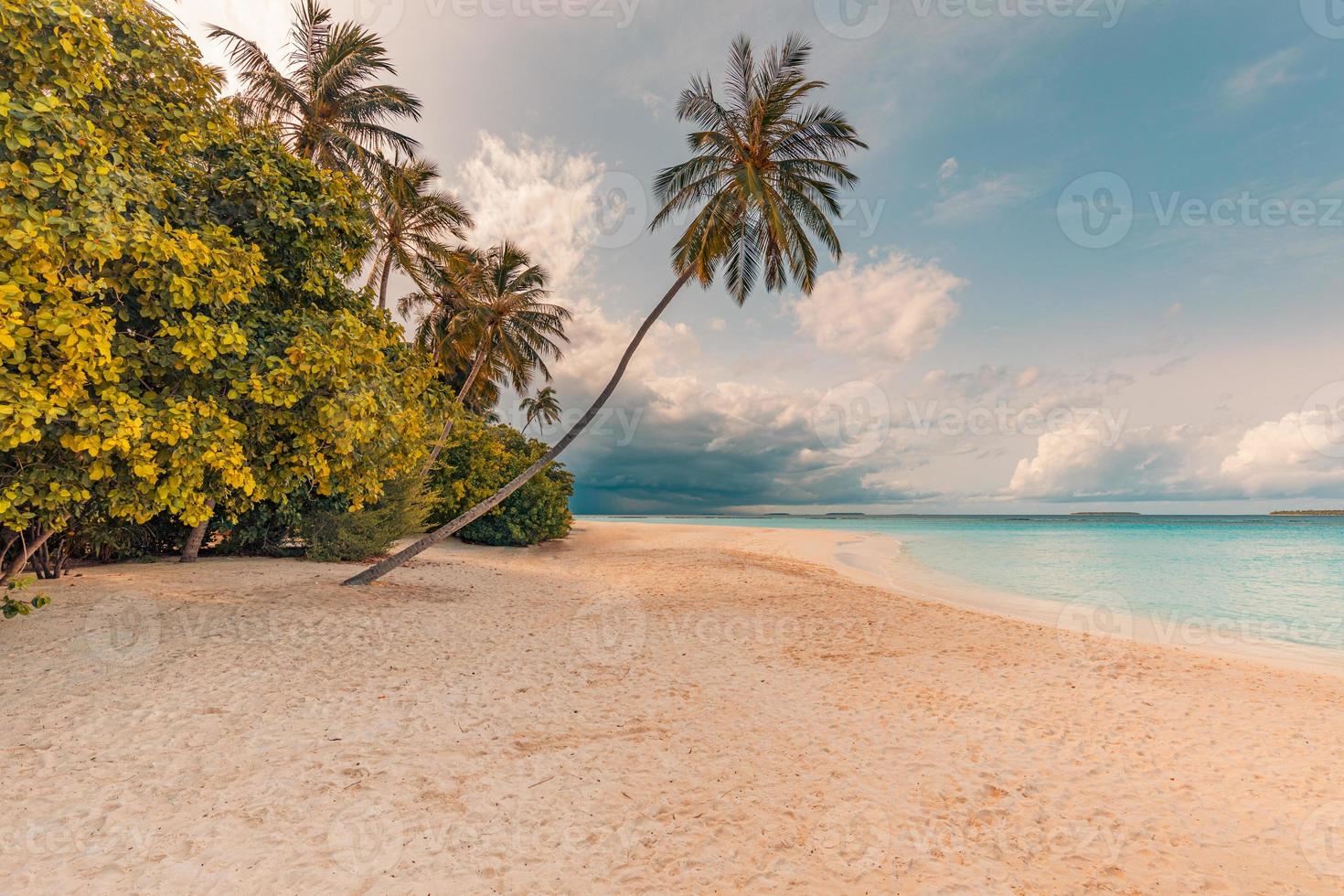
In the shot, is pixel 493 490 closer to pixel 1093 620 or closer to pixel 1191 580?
pixel 1093 620

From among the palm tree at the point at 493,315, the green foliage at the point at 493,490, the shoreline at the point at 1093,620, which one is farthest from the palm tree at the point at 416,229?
the shoreline at the point at 1093,620

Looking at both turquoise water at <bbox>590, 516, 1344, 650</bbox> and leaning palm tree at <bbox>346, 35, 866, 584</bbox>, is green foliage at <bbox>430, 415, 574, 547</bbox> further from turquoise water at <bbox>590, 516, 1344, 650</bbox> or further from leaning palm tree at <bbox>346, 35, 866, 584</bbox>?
turquoise water at <bbox>590, 516, 1344, 650</bbox>

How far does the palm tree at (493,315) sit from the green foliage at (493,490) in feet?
8.05

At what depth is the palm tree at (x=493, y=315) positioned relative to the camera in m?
19.5

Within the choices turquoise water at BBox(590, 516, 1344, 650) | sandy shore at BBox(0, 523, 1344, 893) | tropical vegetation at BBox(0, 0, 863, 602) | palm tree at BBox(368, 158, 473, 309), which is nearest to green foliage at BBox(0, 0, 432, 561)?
tropical vegetation at BBox(0, 0, 863, 602)

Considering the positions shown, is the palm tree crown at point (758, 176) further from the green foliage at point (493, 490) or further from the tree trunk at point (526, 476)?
the green foliage at point (493, 490)

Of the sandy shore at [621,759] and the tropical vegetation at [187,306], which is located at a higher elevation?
the tropical vegetation at [187,306]

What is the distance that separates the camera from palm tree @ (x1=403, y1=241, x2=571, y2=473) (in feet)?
64.0

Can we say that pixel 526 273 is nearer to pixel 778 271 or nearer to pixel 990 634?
pixel 778 271

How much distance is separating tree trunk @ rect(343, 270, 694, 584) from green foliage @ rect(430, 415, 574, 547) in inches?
267

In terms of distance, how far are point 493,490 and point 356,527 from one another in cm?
730

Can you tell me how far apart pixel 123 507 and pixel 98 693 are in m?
1.76

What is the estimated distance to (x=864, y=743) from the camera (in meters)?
5.07

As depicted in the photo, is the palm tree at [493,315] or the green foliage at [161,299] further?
the palm tree at [493,315]
